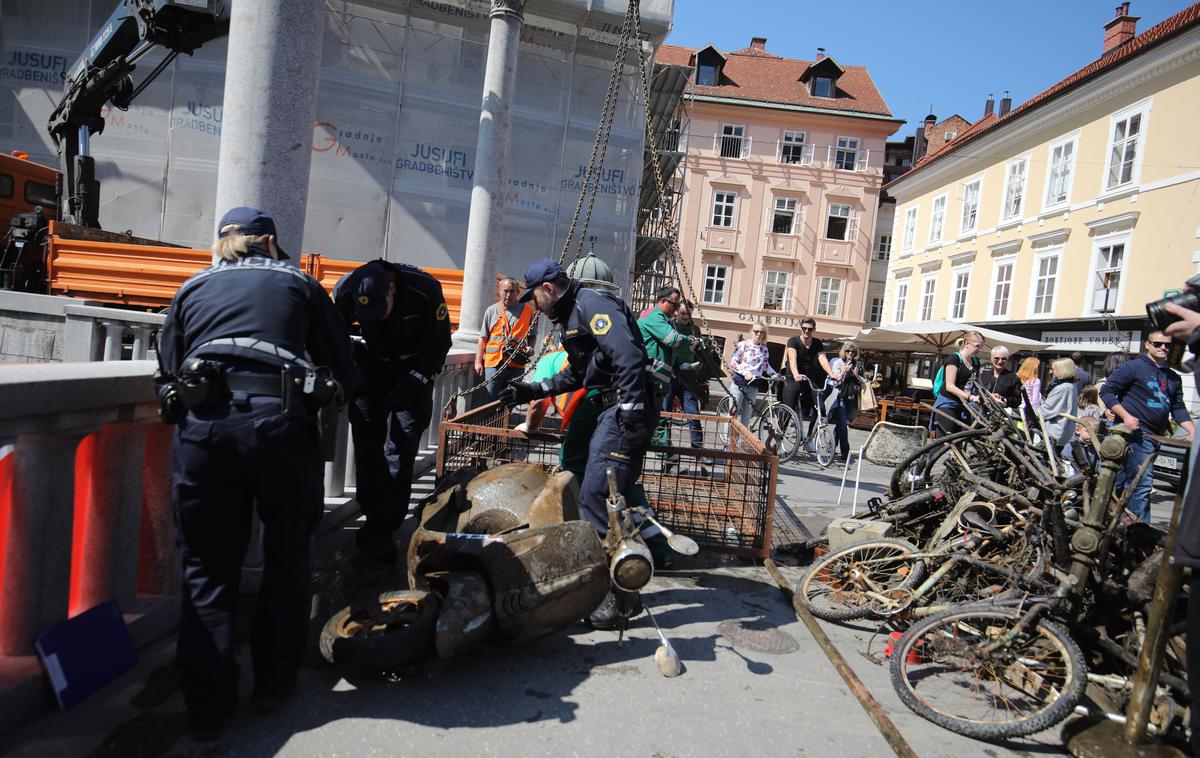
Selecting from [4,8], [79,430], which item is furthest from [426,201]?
[79,430]

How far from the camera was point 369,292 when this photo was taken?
12.3 feet

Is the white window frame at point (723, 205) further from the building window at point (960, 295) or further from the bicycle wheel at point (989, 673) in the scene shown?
the bicycle wheel at point (989, 673)

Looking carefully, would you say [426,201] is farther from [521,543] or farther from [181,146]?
[521,543]

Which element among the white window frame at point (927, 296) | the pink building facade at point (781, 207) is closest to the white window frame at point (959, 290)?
the white window frame at point (927, 296)

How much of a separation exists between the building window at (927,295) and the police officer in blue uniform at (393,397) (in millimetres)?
31153

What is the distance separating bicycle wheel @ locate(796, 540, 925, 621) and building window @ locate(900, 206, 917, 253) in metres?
32.7

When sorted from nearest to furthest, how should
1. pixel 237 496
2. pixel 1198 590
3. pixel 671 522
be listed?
pixel 1198 590 < pixel 237 496 < pixel 671 522

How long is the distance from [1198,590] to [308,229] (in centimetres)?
1725

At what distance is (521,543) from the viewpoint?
304 cm

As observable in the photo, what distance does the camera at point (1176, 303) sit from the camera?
101 inches

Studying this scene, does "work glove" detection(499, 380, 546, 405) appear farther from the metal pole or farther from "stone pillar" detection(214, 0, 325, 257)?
the metal pole

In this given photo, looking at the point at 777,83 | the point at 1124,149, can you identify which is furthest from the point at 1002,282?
the point at 777,83

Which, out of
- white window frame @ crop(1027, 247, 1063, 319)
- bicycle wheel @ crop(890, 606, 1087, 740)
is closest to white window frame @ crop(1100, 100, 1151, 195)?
white window frame @ crop(1027, 247, 1063, 319)

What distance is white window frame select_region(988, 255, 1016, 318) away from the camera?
25250 mm
